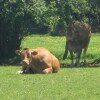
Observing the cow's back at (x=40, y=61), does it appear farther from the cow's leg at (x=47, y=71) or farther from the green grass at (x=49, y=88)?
the green grass at (x=49, y=88)

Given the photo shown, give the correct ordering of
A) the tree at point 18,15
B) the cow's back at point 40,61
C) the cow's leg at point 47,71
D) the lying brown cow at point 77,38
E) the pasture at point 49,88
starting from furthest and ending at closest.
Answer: the lying brown cow at point 77,38 → the tree at point 18,15 → the cow's back at point 40,61 → the cow's leg at point 47,71 → the pasture at point 49,88

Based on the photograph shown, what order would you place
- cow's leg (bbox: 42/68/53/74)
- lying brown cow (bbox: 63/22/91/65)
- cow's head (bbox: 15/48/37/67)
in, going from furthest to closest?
lying brown cow (bbox: 63/22/91/65) < cow's leg (bbox: 42/68/53/74) < cow's head (bbox: 15/48/37/67)

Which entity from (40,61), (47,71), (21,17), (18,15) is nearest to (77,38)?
(21,17)

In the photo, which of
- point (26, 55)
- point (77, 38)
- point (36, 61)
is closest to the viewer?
point (26, 55)

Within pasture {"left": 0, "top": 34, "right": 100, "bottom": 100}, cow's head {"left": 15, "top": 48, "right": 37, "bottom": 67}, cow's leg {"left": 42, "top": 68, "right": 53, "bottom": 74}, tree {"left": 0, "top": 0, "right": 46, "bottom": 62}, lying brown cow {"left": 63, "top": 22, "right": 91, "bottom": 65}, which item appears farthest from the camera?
lying brown cow {"left": 63, "top": 22, "right": 91, "bottom": 65}

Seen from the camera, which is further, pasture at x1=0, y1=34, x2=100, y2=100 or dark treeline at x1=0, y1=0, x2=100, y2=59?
dark treeline at x1=0, y1=0, x2=100, y2=59

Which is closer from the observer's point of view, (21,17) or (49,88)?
(49,88)

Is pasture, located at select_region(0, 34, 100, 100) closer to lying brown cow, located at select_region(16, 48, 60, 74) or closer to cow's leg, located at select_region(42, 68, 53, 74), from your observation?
cow's leg, located at select_region(42, 68, 53, 74)

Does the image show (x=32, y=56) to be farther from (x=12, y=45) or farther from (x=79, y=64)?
(x=12, y=45)

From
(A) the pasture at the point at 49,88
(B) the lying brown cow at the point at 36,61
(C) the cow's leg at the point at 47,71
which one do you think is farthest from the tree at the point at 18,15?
(A) the pasture at the point at 49,88

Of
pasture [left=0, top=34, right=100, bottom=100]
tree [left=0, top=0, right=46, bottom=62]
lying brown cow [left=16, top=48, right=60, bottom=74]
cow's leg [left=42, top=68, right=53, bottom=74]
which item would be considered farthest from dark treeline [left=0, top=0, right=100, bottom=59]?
pasture [left=0, top=34, right=100, bottom=100]

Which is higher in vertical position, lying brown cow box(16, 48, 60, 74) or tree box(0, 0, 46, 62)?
tree box(0, 0, 46, 62)

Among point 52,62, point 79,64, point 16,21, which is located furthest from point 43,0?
point 52,62

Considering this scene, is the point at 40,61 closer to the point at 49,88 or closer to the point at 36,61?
the point at 36,61
